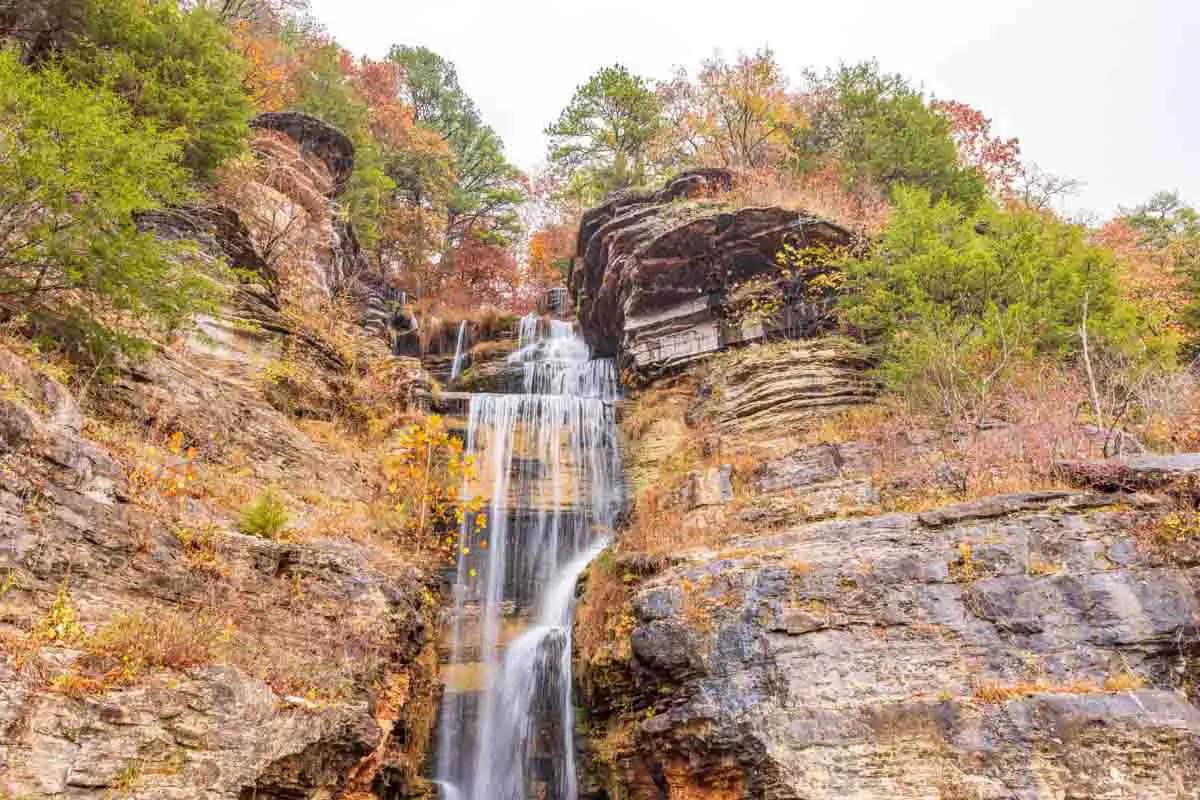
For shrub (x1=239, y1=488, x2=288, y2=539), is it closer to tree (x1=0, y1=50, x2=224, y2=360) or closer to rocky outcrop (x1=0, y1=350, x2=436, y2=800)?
rocky outcrop (x1=0, y1=350, x2=436, y2=800)

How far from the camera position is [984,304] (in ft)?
40.5

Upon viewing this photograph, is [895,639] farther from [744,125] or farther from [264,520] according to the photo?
[744,125]

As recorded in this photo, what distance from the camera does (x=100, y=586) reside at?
19.4ft

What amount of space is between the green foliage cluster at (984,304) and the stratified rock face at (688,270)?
9.76 ft

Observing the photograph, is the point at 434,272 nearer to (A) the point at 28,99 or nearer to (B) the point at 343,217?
(B) the point at 343,217

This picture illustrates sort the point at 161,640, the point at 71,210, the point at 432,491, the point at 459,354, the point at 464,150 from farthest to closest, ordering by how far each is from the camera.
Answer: the point at 464,150 < the point at 459,354 < the point at 432,491 < the point at 71,210 < the point at 161,640

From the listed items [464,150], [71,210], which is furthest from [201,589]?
[464,150]

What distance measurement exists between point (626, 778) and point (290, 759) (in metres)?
4.28

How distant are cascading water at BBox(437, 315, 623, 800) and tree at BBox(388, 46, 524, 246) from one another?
11354 millimetres

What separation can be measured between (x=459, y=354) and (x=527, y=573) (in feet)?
29.0

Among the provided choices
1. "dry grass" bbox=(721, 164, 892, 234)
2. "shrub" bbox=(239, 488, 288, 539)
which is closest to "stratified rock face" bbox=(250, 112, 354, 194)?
"dry grass" bbox=(721, 164, 892, 234)

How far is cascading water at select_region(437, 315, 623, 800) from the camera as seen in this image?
995 cm

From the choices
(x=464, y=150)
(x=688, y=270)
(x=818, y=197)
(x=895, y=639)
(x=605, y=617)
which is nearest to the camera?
(x=895, y=639)

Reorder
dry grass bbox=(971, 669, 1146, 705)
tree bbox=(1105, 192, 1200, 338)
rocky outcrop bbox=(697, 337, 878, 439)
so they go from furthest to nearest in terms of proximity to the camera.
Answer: tree bbox=(1105, 192, 1200, 338) → rocky outcrop bbox=(697, 337, 878, 439) → dry grass bbox=(971, 669, 1146, 705)
